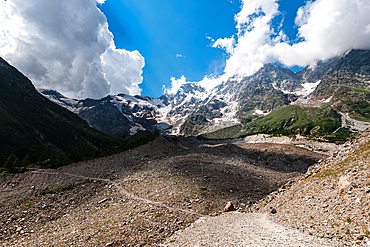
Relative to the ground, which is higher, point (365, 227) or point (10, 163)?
point (10, 163)

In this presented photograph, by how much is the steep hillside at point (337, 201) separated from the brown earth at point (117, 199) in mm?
6353

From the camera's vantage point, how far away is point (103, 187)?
2648cm

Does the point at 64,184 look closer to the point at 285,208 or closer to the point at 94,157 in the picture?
the point at 94,157

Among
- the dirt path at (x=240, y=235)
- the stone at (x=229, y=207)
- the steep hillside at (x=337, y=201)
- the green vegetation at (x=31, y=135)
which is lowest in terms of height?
the stone at (x=229, y=207)

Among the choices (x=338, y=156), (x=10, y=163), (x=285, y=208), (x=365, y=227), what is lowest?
(x=285, y=208)

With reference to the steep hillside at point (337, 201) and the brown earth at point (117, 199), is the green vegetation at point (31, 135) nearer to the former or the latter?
the brown earth at point (117, 199)

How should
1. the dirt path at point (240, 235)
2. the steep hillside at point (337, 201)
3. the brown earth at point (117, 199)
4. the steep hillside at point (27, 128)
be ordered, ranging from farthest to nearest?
the steep hillside at point (27, 128)
the brown earth at point (117, 199)
the dirt path at point (240, 235)
the steep hillside at point (337, 201)

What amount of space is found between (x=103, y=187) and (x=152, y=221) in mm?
16061

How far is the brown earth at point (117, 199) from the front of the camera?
14.3 metres

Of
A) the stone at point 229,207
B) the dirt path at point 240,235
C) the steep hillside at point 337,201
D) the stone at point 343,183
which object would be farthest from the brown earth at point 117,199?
the stone at point 343,183

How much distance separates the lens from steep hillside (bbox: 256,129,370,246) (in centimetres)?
801

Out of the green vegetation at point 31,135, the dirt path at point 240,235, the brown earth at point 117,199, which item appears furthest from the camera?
the green vegetation at point 31,135

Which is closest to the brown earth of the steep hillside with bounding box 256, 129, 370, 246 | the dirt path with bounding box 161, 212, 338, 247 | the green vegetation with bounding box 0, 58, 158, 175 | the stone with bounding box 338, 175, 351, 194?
the dirt path with bounding box 161, 212, 338, 247

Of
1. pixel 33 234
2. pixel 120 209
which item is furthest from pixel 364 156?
pixel 33 234
